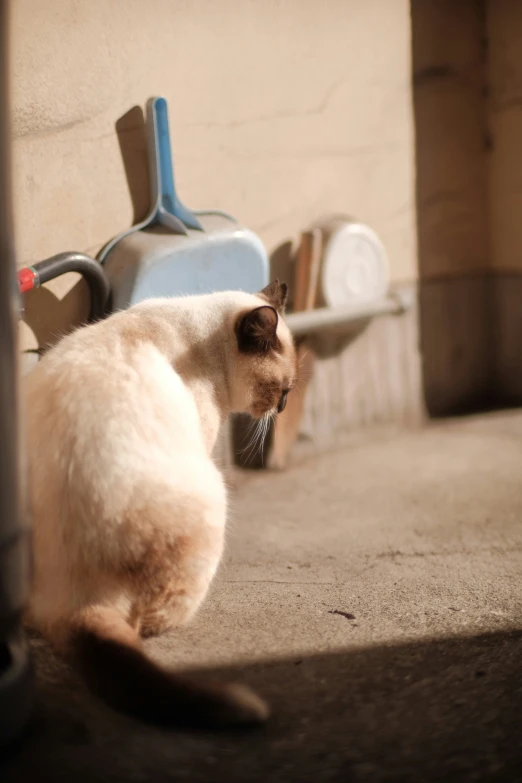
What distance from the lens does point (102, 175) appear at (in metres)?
2.61

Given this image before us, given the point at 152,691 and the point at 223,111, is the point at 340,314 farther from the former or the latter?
the point at 152,691

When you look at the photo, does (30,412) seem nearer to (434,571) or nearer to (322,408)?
(434,571)

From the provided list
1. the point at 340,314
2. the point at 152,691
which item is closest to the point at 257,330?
the point at 152,691

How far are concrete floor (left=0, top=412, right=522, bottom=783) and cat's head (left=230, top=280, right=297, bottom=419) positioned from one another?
48cm

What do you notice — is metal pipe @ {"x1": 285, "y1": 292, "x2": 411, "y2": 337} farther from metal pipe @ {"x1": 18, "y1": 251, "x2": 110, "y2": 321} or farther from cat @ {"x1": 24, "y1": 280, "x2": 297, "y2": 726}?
cat @ {"x1": 24, "y1": 280, "x2": 297, "y2": 726}

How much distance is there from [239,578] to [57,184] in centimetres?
124

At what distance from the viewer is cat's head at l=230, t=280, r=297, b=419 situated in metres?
1.95

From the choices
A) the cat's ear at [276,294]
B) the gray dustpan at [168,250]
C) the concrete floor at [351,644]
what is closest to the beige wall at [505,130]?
the concrete floor at [351,644]

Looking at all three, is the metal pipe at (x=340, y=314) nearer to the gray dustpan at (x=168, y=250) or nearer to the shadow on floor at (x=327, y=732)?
the gray dustpan at (x=168, y=250)

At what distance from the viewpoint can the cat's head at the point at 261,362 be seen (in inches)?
76.8

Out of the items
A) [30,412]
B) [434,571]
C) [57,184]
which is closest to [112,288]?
[57,184]

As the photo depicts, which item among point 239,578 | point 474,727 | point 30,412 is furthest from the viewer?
point 239,578

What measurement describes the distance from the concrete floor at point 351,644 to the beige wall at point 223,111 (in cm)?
98

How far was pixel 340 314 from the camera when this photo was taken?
3.13 metres
